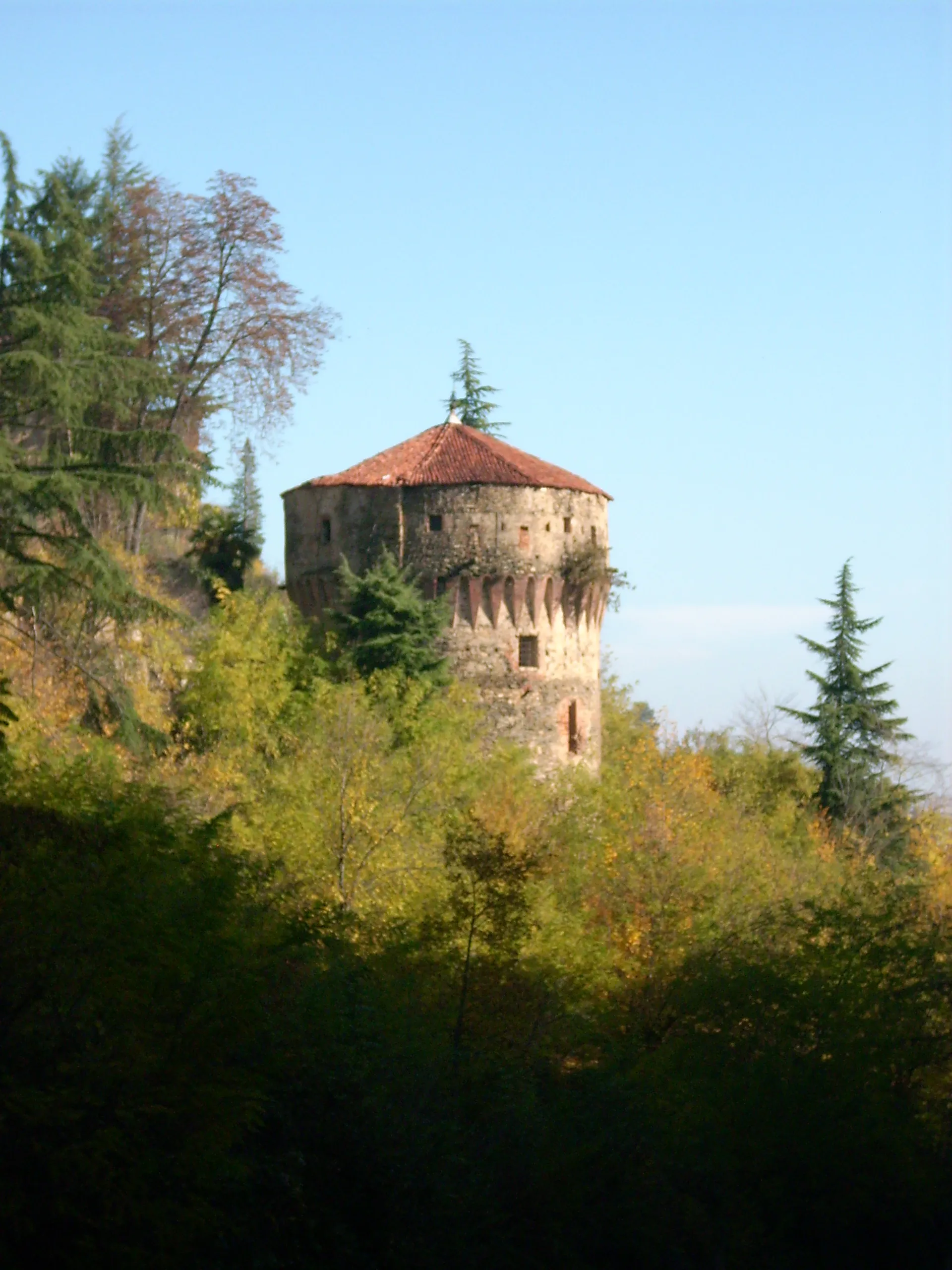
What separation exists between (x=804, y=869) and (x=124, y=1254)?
95.3 ft

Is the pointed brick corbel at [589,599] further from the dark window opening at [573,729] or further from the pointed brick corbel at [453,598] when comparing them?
the pointed brick corbel at [453,598]

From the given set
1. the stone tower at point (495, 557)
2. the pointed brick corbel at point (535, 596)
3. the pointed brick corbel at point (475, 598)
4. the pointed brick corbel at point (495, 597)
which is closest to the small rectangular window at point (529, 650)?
the stone tower at point (495, 557)

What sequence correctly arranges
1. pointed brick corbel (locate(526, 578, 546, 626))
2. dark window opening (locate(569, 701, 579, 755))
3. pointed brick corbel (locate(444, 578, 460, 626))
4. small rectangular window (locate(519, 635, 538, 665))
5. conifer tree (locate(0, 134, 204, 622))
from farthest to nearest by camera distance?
dark window opening (locate(569, 701, 579, 755)), small rectangular window (locate(519, 635, 538, 665)), pointed brick corbel (locate(526, 578, 546, 626)), pointed brick corbel (locate(444, 578, 460, 626)), conifer tree (locate(0, 134, 204, 622))

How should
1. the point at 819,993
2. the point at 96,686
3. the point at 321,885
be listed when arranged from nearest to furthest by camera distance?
the point at 819,993
the point at 321,885
the point at 96,686

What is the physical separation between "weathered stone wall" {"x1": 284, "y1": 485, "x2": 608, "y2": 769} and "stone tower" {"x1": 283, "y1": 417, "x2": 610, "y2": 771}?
0.08ft

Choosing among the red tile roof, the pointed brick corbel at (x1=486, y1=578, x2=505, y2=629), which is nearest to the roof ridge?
the red tile roof

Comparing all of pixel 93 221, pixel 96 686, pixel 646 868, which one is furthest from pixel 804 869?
pixel 93 221

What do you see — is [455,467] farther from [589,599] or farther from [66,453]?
[66,453]

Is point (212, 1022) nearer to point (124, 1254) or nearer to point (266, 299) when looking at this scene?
point (124, 1254)

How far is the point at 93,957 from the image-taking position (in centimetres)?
1266

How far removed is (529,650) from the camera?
3794cm

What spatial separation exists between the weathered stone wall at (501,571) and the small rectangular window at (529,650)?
0.09 metres

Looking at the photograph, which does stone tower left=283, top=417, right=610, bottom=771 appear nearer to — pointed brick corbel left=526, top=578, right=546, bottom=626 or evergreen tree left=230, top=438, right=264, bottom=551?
pointed brick corbel left=526, top=578, right=546, bottom=626

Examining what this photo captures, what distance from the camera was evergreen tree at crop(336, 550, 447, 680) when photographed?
36500mm
